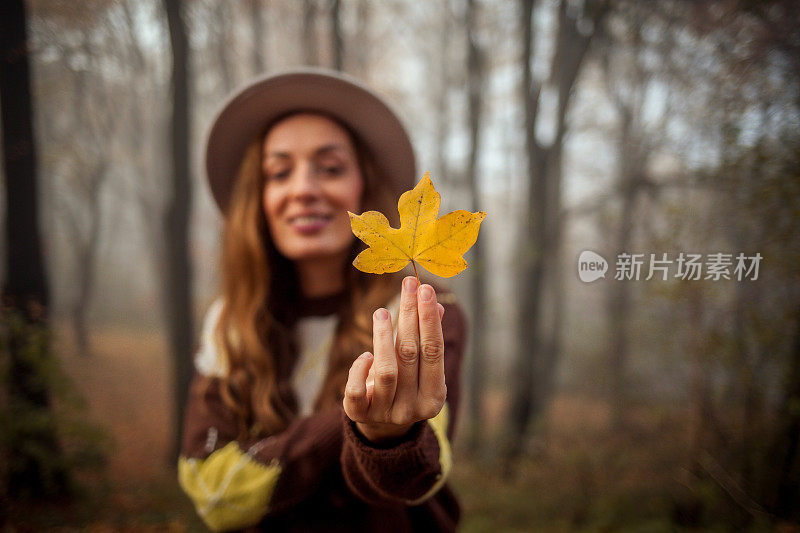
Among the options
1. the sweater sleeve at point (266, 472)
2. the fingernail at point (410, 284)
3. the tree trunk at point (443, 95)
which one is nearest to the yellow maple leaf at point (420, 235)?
the fingernail at point (410, 284)

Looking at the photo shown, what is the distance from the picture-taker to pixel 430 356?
0.44 m

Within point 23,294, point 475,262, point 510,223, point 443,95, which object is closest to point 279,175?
point 23,294

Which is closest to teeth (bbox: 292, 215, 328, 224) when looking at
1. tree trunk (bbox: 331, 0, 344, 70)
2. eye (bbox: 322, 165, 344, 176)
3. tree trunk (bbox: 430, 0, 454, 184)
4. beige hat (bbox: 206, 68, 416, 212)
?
eye (bbox: 322, 165, 344, 176)

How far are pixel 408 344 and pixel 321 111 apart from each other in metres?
0.75

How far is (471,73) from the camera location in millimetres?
3201

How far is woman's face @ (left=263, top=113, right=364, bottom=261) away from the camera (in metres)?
0.82

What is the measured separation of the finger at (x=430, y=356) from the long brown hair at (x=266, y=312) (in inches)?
16.7

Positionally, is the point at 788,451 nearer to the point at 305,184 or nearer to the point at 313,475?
the point at 313,475

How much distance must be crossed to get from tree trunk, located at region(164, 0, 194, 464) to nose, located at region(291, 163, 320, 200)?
2.27 metres

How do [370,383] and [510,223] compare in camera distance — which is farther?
[510,223]

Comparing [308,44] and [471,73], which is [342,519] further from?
[471,73]

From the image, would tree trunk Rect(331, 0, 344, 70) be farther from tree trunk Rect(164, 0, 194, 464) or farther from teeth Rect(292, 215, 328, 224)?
teeth Rect(292, 215, 328, 224)

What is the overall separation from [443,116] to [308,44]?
4.52ft

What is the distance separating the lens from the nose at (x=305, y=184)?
0.80 m
